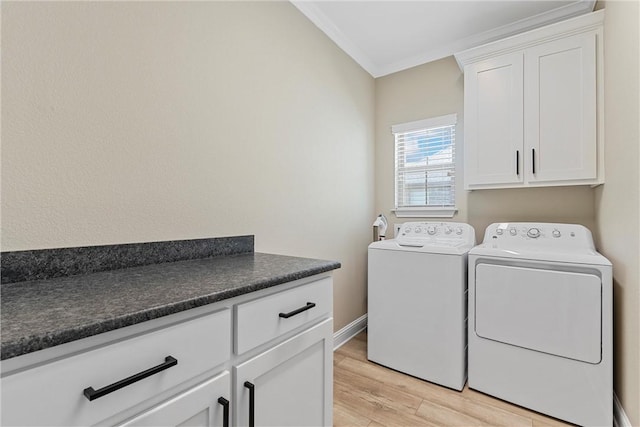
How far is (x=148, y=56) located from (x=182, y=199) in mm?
605

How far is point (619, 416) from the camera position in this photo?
1.53 meters

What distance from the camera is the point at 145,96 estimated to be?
3.92 feet

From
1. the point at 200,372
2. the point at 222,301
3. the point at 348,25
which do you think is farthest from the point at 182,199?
the point at 348,25

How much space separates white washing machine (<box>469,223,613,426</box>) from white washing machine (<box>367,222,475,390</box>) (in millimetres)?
109

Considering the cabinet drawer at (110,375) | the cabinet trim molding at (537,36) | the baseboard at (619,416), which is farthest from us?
the cabinet trim molding at (537,36)

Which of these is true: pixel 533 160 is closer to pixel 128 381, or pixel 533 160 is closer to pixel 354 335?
pixel 354 335

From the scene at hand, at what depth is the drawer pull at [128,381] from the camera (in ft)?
Answer: 1.77

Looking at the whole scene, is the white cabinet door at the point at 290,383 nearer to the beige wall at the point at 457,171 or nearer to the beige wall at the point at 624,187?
the beige wall at the point at 624,187

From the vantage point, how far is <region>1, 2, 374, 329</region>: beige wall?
0.92 m

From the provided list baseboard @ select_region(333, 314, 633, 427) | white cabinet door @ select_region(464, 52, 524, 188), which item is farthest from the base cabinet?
white cabinet door @ select_region(464, 52, 524, 188)

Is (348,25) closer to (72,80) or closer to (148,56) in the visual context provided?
(148,56)

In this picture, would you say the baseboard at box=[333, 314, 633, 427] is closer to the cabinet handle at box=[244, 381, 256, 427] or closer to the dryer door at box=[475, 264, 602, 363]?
the dryer door at box=[475, 264, 602, 363]

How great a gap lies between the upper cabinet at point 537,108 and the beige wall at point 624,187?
0.10 m

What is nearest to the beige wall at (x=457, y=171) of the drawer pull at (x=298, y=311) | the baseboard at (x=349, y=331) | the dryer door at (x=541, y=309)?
the dryer door at (x=541, y=309)
